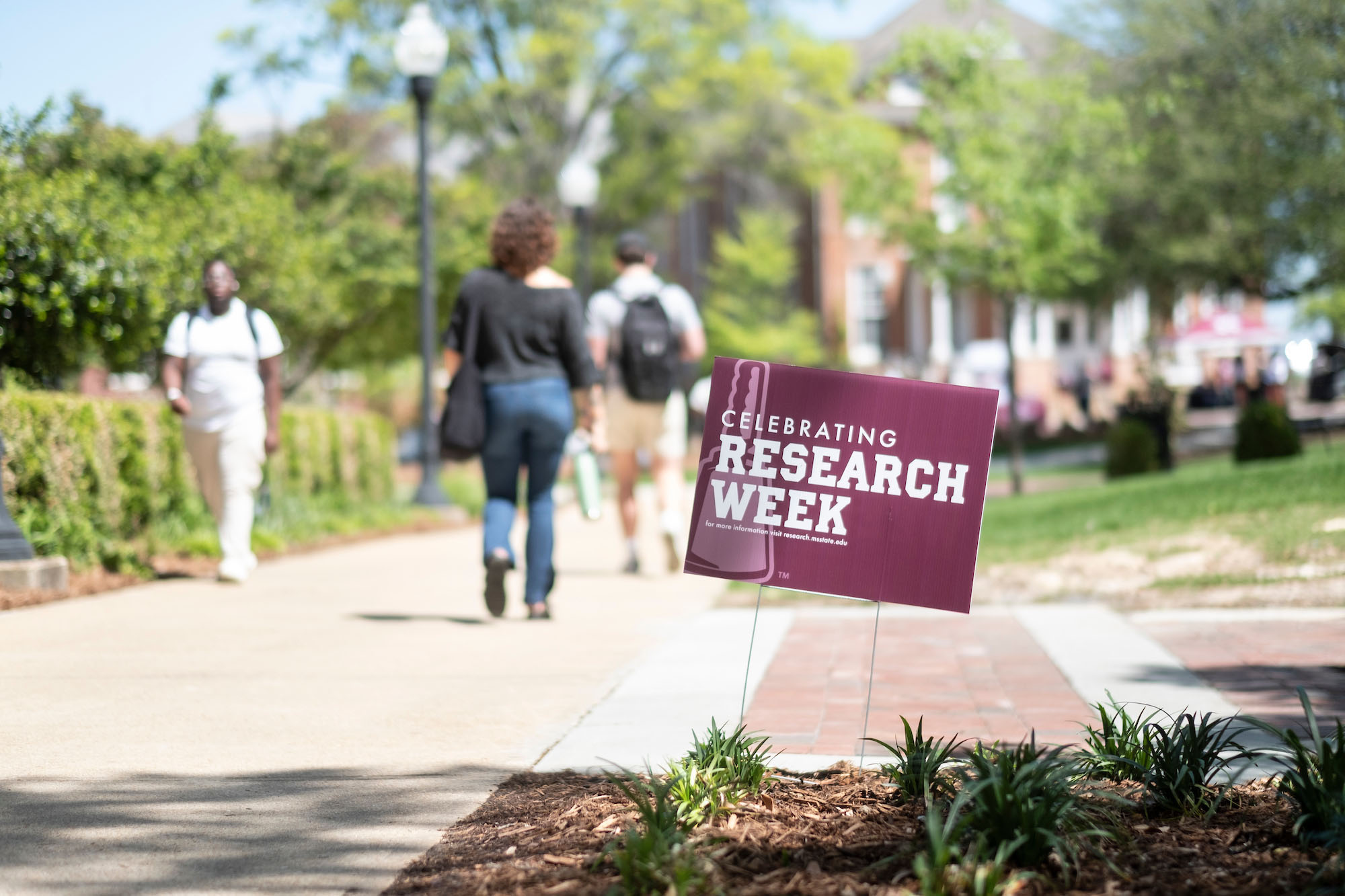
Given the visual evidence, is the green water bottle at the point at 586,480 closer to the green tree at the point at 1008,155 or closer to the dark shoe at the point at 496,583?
the dark shoe at the point at 496,583

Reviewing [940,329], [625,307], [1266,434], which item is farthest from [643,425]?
[940,329]

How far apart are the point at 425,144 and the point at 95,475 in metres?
7.72

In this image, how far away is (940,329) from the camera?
138 ft

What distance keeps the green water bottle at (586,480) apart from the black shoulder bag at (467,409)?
1.70 m

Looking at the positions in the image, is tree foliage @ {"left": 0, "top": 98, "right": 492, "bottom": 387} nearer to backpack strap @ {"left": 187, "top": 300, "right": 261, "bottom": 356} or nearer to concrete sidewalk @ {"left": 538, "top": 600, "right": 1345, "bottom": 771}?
backpack strap @ {"left": 187, "top": 300, "right": 261, "bottom": 356}

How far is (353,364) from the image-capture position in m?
26.2

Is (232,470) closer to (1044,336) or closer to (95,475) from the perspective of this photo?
(95,475)

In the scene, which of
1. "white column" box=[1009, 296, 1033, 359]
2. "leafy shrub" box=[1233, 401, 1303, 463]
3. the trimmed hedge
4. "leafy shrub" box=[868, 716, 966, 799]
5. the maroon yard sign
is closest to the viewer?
"leafy shrub" box=[868, 716, 966, 799]

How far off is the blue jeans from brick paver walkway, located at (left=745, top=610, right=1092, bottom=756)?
1.37m

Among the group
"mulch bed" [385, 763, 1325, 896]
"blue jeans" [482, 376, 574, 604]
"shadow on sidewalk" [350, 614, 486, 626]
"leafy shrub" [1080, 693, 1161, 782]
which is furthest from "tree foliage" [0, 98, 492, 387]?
"leafy shrub" [1080, 693, 1161, 782]

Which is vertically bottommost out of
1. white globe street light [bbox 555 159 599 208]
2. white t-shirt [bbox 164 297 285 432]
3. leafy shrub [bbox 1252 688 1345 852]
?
leafy shrub [bbox 1252 688 1345 852]

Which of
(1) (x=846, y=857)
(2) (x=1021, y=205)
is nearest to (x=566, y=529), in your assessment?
(2) (x=1021, y=205)

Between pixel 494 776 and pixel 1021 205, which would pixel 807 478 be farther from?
pixel 1021 205

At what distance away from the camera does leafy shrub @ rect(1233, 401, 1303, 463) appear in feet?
52.5
